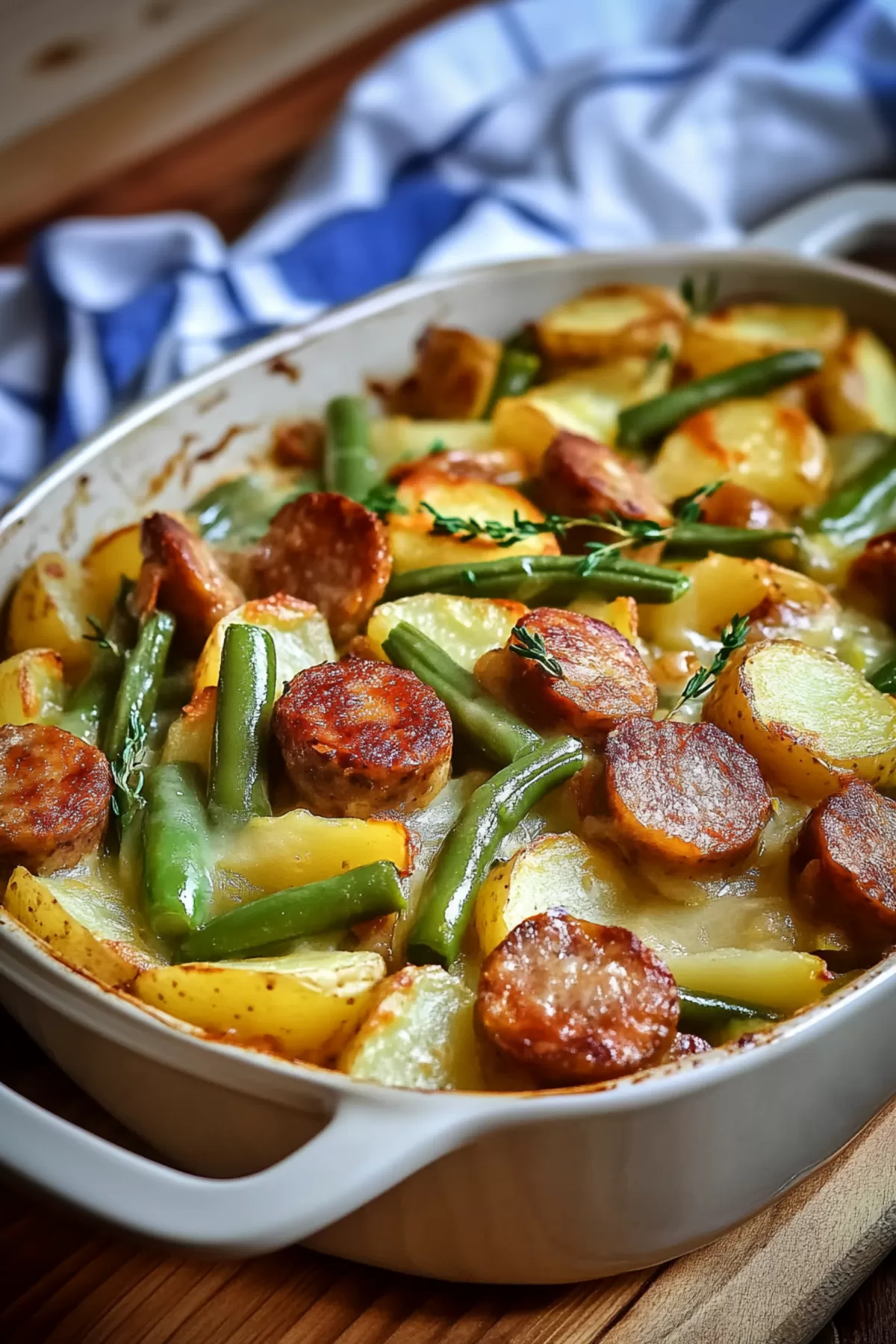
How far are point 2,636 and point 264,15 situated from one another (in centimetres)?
354

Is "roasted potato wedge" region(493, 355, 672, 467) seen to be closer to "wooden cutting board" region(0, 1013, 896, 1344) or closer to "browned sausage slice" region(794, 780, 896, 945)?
"browned sausage slice" region(794, 780, 896, 945)

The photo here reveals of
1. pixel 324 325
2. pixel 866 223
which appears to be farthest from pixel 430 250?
pixel 866 223

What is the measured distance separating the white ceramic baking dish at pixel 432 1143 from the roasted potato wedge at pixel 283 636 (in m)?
0.63

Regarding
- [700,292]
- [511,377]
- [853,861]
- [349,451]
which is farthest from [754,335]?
[853,861]

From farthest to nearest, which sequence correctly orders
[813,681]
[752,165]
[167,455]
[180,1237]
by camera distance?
[752,165], [167,455], [813,681], [180,1237]

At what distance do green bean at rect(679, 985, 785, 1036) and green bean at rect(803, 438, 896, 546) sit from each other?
1.20 m

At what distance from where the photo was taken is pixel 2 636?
257 cm

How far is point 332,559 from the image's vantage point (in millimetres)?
2502

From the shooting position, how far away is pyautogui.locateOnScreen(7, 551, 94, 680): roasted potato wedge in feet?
8.15

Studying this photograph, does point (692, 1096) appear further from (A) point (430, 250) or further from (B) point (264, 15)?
(B) point (264, 15)

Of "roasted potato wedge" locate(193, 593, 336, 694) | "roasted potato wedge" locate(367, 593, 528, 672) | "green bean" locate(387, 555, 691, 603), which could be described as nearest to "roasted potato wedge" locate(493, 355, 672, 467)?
"green bean" locate(387, 555, 691, 603)

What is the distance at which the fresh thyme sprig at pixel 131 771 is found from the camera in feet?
6.95

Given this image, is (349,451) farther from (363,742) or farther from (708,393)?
(363,742)

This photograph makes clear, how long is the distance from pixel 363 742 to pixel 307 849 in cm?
18
